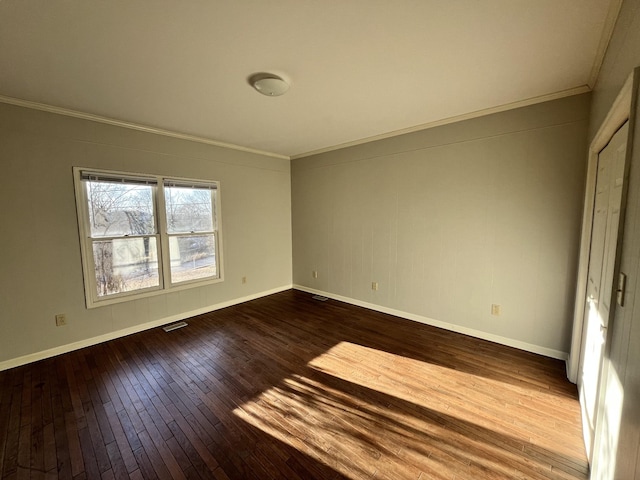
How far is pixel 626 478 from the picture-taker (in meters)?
0.88

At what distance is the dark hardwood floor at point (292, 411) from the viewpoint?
1.53m

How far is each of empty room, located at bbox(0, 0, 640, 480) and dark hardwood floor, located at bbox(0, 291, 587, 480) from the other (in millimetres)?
18

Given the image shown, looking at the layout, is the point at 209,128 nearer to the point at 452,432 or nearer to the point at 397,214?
the point at 397,214

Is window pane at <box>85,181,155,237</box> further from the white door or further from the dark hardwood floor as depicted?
the white door

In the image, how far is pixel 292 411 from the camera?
1.95m

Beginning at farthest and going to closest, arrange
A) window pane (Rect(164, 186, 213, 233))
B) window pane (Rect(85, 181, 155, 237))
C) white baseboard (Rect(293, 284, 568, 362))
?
window pane (Rect(164, 186, 213, 233))
window pane (Rect(85, 181, 155, 237))
white baseboard (Rect(293, 284, 568, 362))

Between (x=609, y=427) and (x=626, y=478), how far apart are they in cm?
29

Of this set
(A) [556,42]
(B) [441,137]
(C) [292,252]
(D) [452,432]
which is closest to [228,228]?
(C) [292,252]

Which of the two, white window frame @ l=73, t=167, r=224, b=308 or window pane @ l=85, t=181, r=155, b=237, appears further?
window pane @ l=85, t=181, r=155, b=237

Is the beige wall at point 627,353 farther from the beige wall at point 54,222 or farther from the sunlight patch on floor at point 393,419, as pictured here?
the beige wall at point 54,222

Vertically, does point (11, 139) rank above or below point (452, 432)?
above

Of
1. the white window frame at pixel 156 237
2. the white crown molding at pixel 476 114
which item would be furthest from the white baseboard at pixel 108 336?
the white crown molding at pixel 476 114

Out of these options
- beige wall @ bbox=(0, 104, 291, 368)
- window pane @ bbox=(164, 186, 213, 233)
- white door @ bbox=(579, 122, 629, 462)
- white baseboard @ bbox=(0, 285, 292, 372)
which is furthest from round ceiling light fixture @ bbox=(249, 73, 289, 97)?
white baseboard @ bbox=(0, 285, 292, 372)

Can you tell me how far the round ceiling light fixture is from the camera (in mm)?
2137
